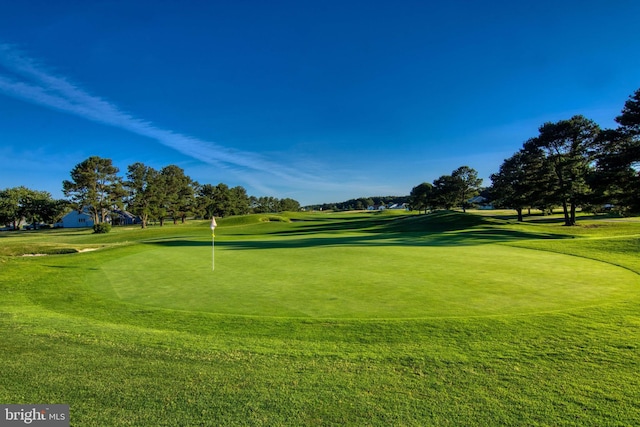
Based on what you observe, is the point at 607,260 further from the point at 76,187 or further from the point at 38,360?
the point at 76,187

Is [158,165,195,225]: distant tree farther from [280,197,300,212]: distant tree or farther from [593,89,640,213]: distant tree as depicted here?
[593,89,640,213]: distant tree

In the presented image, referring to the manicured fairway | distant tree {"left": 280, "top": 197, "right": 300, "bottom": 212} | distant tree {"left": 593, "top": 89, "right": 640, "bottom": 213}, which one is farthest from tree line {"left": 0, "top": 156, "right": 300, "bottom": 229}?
distant tree {"left": 593, "top": 89, "right": 640, "bottom": 213}

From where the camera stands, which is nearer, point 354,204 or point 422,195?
point 422,195

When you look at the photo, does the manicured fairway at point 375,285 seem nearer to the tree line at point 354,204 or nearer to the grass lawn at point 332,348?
the grass lawn at point 332,348

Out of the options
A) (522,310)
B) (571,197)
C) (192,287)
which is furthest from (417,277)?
(571,197)

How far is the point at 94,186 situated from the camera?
200 ft

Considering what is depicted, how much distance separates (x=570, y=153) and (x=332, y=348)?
39.3m

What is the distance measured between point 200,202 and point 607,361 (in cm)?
8913

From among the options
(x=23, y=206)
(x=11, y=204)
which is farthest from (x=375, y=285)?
(x=23, y=206)

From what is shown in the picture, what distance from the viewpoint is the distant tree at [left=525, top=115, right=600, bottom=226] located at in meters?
32.3

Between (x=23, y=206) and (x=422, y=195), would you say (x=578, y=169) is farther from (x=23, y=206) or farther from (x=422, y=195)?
(x=23, y=206)

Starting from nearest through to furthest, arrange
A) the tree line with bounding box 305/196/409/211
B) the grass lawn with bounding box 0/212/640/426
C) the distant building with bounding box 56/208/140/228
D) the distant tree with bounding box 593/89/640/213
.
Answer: the grass lawn with bounding box 0/212/640/426, the distant tree with bounding box 593/89/640/213, the distant building with bounding box 56/208/140/228, the tree line with bounding box 305/196/409/211

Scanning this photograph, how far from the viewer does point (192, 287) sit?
355 inches

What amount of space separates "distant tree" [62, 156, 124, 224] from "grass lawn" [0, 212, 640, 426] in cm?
5941
